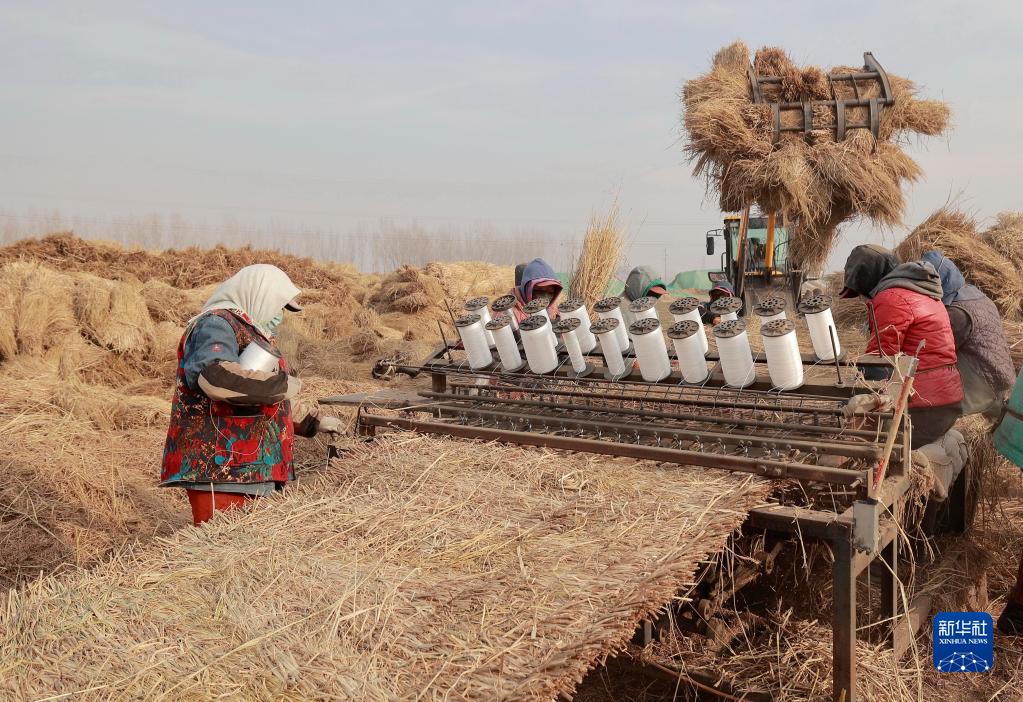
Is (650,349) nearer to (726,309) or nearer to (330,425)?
(726,309)

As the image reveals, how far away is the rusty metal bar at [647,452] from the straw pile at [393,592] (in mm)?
50

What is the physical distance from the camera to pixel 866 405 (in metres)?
2.98

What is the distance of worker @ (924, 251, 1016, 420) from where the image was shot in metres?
4.57

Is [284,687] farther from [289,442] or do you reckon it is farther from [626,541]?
[289,442]

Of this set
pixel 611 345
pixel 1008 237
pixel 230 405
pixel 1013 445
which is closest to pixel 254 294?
pixel 230 405

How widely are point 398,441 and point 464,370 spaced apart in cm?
92

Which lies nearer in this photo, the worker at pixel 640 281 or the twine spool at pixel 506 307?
the twine spool at pixel 506 307

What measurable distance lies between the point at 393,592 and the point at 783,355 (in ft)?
6.36

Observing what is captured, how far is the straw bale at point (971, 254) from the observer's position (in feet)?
26.3

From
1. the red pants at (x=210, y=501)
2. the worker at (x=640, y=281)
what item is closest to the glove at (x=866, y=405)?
the red pants at (x=210, y=501)

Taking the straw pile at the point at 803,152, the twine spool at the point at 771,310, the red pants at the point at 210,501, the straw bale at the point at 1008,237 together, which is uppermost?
the straw pile at the point at 803,152

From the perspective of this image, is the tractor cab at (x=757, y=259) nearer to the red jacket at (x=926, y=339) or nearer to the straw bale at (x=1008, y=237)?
the straw bale at (x=1008, y=237)

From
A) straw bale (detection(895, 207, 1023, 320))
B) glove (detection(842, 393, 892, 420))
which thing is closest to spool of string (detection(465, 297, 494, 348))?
glove (detection(842, 393, 892, 420))

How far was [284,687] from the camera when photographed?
1.79 meters
